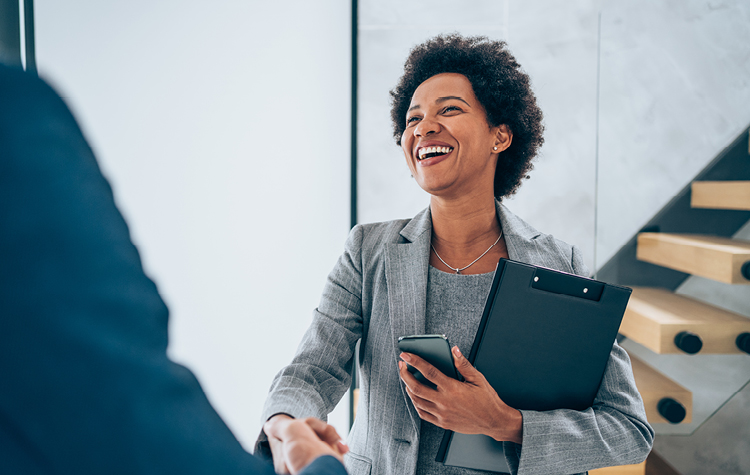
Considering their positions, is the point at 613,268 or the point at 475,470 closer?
the point at 475,470

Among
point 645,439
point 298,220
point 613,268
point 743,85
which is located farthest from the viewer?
point 613,268

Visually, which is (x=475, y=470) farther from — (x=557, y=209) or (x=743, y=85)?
(x=743, y=85)

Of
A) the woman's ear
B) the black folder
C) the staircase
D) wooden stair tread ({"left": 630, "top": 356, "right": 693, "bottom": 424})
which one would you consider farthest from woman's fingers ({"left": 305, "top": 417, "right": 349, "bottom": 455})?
wooden stair tread ({"left": 630, "top": 356, "right": 693, "bottom": 424})

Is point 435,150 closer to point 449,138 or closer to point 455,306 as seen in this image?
point 449,138

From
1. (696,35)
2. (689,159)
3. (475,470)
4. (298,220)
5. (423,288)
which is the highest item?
(696,35)

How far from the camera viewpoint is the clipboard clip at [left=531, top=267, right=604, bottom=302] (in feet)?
2.53

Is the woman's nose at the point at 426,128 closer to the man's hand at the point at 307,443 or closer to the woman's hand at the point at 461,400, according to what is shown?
the woman's hand at the point at 461,400

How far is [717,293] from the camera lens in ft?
6.35

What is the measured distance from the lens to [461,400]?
2.38 ft

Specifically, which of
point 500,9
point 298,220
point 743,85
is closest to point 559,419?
point 298,220

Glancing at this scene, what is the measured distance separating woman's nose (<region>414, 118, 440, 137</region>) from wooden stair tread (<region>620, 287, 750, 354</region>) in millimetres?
1321

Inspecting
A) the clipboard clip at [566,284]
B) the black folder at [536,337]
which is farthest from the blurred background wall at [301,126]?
the clipboard clip at [566,284]

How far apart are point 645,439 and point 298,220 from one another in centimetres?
97

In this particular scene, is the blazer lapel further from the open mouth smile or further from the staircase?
the staircase
